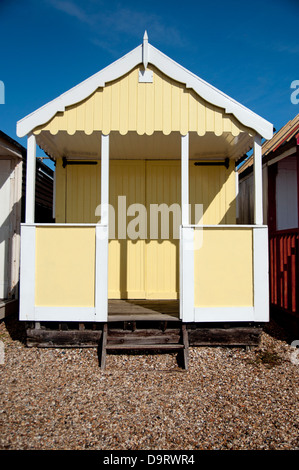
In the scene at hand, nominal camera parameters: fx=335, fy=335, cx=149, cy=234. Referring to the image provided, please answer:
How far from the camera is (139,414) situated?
316cm

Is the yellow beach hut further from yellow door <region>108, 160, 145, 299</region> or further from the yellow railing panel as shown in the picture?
yellow door <region>108, 160, 145, 299</region>

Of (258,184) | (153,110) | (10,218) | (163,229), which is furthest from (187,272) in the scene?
(10,218)

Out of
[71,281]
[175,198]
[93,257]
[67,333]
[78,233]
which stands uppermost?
[175,198]

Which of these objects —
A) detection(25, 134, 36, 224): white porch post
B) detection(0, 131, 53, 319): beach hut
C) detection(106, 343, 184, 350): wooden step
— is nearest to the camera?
detection(106, 343, 184, 350): wooden step

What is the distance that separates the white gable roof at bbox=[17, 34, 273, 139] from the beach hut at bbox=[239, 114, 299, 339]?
807mm

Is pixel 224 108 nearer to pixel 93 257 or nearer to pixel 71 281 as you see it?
pixel 93 257

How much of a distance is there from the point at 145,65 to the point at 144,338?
12.0ft

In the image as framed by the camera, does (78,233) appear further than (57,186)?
No

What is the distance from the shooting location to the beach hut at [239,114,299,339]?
5.02 meters

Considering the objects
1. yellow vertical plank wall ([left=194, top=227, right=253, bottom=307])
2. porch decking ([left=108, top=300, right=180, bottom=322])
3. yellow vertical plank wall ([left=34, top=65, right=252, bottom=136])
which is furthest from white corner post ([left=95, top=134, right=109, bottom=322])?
yellow vertical plank wall ([left=34, top=65, right=252, bottom=136])

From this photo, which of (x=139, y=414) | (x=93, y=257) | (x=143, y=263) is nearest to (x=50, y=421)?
(x=139, y=414)

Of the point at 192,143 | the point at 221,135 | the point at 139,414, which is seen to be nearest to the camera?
the point at 139,414

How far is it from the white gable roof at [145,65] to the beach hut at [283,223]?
0.81 metres

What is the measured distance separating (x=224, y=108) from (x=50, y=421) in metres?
4.18
